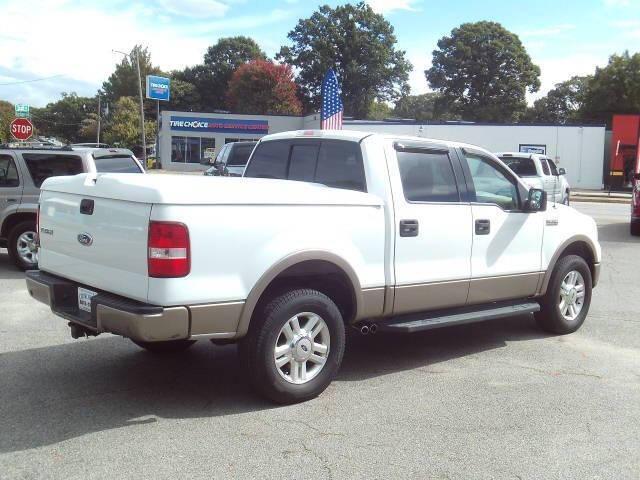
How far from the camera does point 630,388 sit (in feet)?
16.7

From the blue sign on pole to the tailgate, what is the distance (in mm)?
50714

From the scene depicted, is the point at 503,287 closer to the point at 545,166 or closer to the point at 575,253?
the point at 575,253

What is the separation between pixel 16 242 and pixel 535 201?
7423mm

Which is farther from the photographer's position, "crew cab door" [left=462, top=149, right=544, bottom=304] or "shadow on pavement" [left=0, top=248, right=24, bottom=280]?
"shadow on pavement" [left=0, top=248, right=24, bottom=280]

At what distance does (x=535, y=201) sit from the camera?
6.02 metres

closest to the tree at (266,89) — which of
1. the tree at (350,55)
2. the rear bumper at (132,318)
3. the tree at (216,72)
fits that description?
the tree at (350,55)

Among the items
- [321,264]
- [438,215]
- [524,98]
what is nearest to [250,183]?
[321,264]

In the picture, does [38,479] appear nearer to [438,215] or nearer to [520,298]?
[438,215]

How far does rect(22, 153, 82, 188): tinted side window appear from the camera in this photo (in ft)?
32.1

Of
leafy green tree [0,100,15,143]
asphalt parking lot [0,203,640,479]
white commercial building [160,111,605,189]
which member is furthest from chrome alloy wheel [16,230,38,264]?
white commercial building [160,111,605,189]

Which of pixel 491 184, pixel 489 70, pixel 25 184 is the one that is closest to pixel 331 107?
pixel 25 184

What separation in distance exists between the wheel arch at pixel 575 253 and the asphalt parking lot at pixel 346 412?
65 cm

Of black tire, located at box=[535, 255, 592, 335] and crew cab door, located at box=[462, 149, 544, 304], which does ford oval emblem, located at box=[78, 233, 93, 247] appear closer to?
crew cab door, located at box=[462, 149, 544, 304]

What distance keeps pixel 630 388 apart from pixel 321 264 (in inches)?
103
